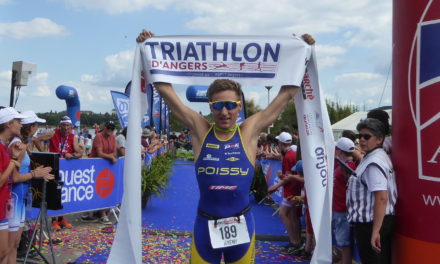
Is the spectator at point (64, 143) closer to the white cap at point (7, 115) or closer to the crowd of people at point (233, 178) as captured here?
the crowd of people at point (233, 178)

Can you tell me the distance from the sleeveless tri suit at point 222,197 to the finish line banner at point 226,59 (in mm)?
783

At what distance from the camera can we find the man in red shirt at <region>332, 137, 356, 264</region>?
459 cm

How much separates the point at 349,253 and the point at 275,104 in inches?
92.1

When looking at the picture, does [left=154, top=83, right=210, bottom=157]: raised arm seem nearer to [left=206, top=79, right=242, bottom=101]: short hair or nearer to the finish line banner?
the finish line banner

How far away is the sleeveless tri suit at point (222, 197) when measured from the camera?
286cm

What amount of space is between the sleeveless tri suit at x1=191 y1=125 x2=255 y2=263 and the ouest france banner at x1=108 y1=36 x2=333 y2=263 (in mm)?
693

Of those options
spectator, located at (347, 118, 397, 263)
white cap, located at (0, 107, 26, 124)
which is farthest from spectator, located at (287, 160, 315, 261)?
white cap, located at (0, 107, 26, 124)

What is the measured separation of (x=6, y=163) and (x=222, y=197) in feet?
7.54

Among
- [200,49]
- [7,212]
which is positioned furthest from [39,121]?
[200,49]

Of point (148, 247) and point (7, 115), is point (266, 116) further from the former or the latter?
point (148, 247)

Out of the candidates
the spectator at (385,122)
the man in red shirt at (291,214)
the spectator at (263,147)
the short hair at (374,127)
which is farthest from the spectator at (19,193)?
the spectator at (263,147)

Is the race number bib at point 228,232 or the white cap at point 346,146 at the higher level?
the white cap at point 346,146

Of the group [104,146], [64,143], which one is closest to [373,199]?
[104,146]

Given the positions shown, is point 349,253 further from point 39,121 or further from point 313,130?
point 39,121
